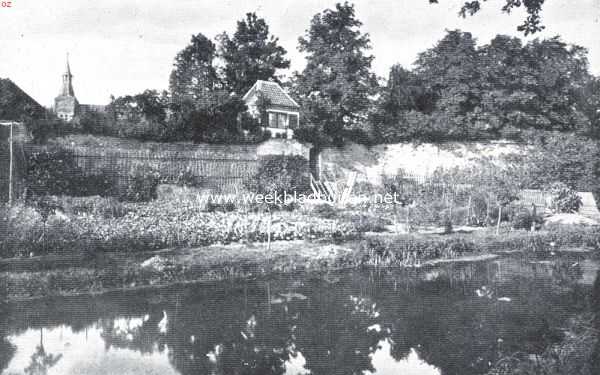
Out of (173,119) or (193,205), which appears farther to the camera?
(173,119)

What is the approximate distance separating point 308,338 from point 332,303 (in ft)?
4.70

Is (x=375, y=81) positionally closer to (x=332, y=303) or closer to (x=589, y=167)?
(x=589, y=167)

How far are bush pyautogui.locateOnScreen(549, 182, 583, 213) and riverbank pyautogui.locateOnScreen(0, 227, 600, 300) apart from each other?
17.1 feet

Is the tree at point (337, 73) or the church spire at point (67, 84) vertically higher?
the church spire at point (67, 84)

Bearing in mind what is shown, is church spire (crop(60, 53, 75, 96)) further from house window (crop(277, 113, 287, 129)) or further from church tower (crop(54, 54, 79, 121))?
house window (crop(277, 113, 287, 129))

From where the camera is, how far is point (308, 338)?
6.15 m

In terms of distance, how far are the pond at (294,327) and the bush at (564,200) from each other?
34.1 feet

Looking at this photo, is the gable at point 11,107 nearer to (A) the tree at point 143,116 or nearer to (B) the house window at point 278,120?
(A) the tree at point 143,116

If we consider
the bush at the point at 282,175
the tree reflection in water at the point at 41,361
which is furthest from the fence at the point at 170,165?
the tree reflection in water at the point at 41,361

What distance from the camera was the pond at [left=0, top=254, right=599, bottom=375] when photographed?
539 cm

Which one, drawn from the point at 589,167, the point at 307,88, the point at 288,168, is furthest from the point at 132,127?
the point at 589,167

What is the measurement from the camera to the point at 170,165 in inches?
721

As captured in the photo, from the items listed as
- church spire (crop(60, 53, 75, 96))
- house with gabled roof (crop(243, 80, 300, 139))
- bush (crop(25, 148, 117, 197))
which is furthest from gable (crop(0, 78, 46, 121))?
church spire (crop(60, 53, 75, 96))

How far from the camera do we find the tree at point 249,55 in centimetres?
3703
